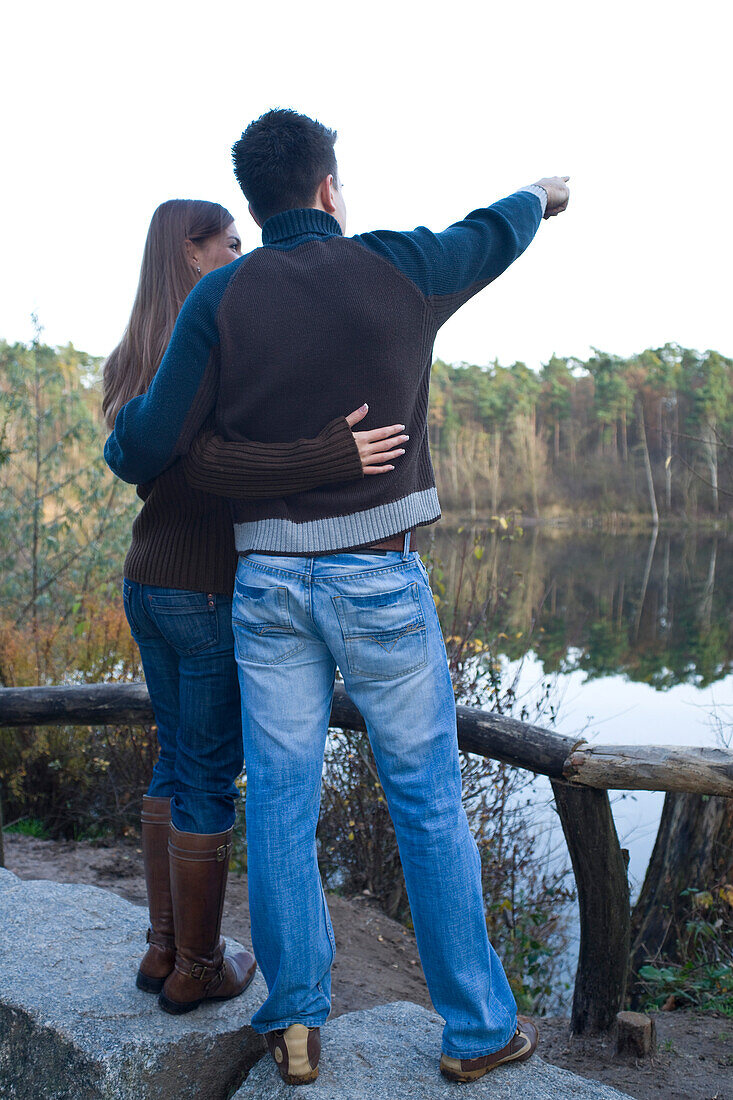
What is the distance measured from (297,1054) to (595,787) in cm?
107

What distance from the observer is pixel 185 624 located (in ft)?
6.37

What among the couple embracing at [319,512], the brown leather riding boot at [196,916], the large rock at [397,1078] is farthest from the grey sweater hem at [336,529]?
the large rock at [397,1078]

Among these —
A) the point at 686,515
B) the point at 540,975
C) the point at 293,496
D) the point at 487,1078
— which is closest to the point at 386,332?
the point at 293,496

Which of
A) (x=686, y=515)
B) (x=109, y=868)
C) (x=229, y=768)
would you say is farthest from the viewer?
(x=686, y=515)

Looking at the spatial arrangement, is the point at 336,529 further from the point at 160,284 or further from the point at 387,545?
the point at 160,284

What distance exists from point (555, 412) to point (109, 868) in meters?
60.4

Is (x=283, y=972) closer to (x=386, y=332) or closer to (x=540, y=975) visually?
(x=386, y=332)

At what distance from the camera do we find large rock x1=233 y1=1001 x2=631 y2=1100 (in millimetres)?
1769

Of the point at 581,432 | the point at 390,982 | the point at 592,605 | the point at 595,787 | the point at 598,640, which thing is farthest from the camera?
the point at 581,432

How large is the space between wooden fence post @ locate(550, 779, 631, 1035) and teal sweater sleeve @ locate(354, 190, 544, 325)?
1.45 m

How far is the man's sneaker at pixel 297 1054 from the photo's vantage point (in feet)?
5.90

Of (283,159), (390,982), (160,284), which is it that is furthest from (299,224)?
(390,982)

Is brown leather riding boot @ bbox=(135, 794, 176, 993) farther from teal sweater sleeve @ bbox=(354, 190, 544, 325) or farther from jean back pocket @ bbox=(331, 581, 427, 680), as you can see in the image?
teal sweater sleeve @ bbox=(354, 190, 544, 325)

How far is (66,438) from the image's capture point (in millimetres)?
7691
